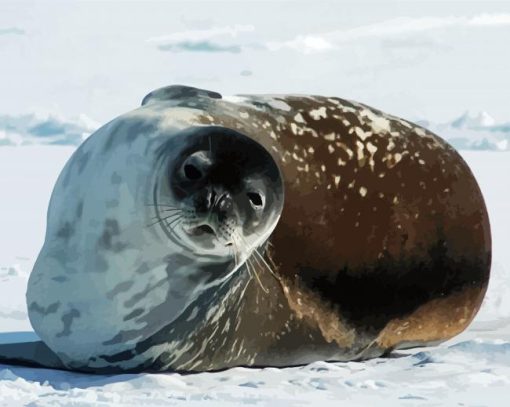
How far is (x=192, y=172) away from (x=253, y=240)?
0.42 meters

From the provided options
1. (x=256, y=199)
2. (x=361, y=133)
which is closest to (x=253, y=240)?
(x=256, y=199)

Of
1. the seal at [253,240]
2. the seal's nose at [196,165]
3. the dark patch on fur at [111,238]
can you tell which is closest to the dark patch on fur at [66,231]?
the seal at [253,240]

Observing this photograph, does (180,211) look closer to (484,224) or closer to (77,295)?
(77,295)

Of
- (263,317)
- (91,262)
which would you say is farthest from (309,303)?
(91,262)

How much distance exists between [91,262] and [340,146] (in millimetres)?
1548

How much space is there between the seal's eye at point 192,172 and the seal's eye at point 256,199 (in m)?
0.23

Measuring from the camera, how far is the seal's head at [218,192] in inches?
201

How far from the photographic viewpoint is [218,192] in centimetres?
510

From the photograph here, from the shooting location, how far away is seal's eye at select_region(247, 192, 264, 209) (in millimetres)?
5184

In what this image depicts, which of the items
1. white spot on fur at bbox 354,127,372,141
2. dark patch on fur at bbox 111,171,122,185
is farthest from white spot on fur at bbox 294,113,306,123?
dark patch on fur at bbox 111,171,122,185

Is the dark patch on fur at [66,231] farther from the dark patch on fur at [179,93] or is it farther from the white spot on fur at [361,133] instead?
the white spot on fur at [361,133]

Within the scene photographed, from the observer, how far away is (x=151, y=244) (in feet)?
17.8

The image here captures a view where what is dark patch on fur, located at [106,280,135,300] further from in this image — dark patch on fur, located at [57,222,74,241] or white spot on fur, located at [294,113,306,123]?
white spot on fur, located at [294,113,306,123]

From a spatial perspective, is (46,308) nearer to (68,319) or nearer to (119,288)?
(68,319)
